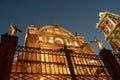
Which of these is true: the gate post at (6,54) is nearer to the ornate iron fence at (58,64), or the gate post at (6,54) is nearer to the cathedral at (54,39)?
the ornate iron fence at (58,64)

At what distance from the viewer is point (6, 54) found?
25.4ft

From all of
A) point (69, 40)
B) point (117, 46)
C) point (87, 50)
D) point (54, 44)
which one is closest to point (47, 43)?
point (54, 44)

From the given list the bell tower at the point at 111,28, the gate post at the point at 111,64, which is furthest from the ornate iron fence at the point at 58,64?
the bell tower at the point at 111,28

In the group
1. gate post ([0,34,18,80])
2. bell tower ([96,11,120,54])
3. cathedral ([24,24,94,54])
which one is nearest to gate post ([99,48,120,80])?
gate post ([0,34,18,80])

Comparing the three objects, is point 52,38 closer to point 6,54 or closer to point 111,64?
point 111,64

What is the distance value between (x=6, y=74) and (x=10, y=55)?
3.90 feet

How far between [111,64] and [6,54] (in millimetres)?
6245

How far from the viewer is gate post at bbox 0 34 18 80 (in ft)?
22.7

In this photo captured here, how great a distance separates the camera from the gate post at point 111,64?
9169 millimetres

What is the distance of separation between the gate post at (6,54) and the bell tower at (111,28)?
2645 centimetres

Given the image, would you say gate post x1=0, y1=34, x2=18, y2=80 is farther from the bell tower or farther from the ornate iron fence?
the bell tower

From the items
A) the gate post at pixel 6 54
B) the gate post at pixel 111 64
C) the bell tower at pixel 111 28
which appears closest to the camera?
the gate post at pixel 6 54

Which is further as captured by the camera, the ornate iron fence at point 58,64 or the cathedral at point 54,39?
the cathedral at point 54,39

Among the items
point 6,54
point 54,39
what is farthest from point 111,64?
point 54,39
